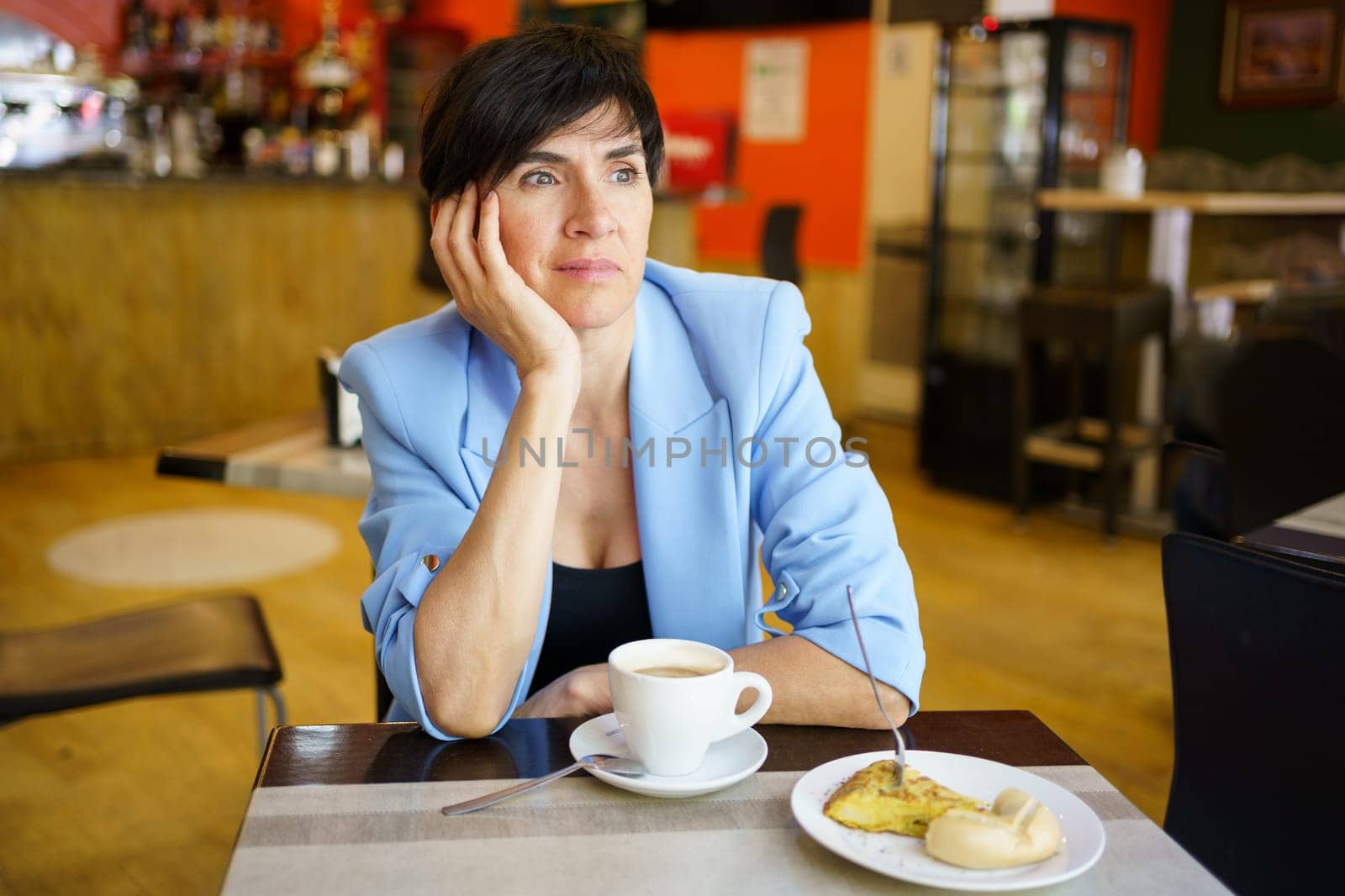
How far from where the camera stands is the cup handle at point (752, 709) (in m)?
0.94

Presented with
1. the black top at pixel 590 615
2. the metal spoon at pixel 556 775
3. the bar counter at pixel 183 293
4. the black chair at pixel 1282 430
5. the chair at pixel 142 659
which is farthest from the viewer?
the bar counter at pixel 183 293

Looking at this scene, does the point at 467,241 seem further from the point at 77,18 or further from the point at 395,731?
the point at 77,18

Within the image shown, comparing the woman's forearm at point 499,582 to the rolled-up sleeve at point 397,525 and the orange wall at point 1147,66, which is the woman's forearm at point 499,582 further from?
the orange wall at point 1147,66

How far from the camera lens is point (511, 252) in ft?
4.24

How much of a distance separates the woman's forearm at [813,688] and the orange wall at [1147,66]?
6.14 meters

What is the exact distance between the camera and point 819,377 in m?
4.21

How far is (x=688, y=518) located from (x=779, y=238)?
405 cm

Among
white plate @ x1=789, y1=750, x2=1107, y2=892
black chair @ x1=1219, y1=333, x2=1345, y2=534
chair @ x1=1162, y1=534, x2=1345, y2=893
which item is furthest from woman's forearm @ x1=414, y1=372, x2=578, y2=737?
black chair @ x1=1219, y1=333, x2=1345, y2=534

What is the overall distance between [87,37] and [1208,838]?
29.9 ft

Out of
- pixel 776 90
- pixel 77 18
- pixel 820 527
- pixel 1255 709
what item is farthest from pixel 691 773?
pixel 77 18

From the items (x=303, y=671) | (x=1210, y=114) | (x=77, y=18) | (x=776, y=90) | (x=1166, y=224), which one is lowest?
(x=303, y=671)

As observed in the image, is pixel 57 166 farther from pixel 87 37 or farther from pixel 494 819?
pixel 494 819

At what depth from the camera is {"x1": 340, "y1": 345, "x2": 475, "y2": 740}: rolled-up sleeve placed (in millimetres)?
1155

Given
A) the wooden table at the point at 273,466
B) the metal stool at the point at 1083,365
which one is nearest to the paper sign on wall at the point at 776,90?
the metal stool at the point at 1083,365
